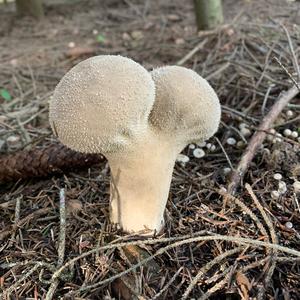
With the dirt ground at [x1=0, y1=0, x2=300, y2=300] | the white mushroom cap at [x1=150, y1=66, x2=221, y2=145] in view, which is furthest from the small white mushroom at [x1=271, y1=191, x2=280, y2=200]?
the white mushroom cap at [x1=150, y1=66, x2=221, y2=145]

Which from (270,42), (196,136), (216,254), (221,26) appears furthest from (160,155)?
(221,26)

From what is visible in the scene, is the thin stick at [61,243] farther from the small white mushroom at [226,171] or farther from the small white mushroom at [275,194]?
the small white mushroom at [275,194]

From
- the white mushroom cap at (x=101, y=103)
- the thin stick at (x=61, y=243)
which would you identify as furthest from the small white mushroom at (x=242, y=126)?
the thin stick at (x=61, y=243)

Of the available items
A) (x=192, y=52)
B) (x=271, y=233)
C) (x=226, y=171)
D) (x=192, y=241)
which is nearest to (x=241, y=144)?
(x=226, y=171)

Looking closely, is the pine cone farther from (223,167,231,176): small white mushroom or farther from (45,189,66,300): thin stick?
(223,167,231,176): small white mushroom

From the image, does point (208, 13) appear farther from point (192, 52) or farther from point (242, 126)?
point (242, 126)
